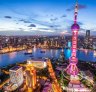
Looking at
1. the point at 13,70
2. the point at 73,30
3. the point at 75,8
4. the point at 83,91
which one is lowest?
the point at 83,91

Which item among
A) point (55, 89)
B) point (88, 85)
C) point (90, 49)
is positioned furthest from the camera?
point (90, 49)

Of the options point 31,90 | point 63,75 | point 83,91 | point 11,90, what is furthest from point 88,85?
point 11,90

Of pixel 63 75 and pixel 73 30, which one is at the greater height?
pixel 73 30

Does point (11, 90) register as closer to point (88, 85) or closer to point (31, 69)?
point (31, 69)

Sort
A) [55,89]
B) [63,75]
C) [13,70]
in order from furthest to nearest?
[63,75]
[13,70]
[55,89]

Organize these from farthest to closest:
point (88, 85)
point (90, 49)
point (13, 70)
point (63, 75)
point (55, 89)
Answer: point (90, 49) < point (63, 75) < point (13, 70) < point (88, 85) < point (55, 89)

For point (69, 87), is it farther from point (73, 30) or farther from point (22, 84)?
point (73, 30)

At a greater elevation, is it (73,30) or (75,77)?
(73,30)

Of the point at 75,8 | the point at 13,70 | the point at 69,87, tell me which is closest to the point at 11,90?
the point at 13,70

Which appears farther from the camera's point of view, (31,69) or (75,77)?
→ (75,77)
